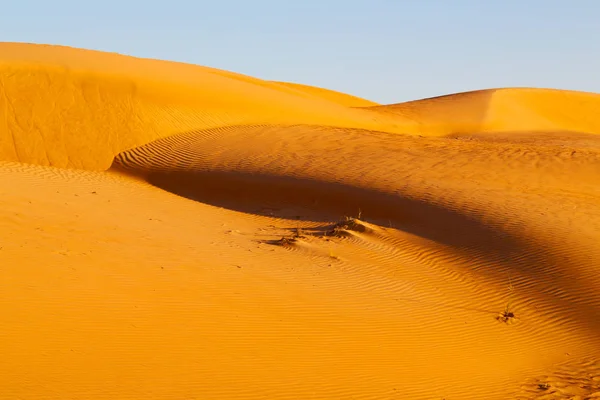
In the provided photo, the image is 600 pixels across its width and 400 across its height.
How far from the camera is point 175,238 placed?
Result: 39.8 feet

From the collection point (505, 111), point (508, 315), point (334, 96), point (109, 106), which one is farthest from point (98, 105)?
point (334, 96)

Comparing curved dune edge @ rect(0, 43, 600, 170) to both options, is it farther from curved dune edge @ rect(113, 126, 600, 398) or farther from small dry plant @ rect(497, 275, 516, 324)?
small dry plant @ rect(497, 275, 516, 324)

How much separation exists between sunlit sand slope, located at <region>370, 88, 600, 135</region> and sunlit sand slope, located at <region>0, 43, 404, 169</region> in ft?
37.1

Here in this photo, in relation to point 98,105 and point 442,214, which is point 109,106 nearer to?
point 98,105

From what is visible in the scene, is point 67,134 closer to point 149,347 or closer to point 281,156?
point 281,156

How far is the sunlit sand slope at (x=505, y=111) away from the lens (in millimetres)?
38156

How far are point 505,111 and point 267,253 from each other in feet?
109

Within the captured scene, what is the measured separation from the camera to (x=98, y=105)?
73.8 feet

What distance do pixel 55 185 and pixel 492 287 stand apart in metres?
8.93

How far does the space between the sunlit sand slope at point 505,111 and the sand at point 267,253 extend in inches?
579

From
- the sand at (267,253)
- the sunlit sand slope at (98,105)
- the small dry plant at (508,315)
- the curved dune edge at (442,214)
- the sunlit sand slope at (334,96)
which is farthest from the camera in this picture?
the sunlit sand slope at (334,96)

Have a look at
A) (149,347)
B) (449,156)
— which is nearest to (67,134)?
(449,156)

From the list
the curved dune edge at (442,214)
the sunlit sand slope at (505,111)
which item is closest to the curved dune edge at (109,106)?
the curved dune edge at (442,214)

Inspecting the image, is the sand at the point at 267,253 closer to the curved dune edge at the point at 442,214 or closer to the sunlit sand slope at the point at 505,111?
the curved dune edge at the point at 442,214
